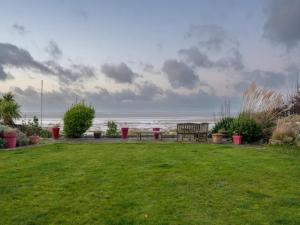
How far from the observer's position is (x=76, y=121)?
14.5 m

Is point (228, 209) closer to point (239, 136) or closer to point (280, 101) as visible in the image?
point (239, 136)

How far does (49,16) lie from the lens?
510 inches

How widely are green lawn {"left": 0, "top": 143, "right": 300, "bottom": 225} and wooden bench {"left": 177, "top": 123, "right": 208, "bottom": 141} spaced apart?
366 cm

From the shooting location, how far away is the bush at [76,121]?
14570 mm

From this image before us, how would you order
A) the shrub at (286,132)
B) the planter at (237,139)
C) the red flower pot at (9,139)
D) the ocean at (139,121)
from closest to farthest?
the red flower pot at (9,139) → the shrub at (286,132) → the planter at (237,139) → the ocean at (139,121)

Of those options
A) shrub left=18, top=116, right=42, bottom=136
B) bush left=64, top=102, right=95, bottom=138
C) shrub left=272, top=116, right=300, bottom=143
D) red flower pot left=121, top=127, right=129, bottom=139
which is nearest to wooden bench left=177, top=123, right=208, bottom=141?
red flower pot left=121, top=127, right=129, bottom=139

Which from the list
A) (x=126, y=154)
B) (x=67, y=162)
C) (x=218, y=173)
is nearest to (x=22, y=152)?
(x=67, y=162)

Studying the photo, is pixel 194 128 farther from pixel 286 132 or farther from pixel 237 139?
pixel 286 132

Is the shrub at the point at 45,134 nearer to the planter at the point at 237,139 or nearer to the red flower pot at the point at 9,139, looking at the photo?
the red flower pot at the point at 9,139

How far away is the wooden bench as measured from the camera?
43.3ft

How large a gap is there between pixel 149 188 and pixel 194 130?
7797 millimetres

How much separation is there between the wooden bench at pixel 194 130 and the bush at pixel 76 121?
415 cm

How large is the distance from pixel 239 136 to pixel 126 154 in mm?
4783

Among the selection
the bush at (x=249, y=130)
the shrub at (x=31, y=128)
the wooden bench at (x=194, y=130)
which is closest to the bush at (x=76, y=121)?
the shrub at (x=31, y=128)
